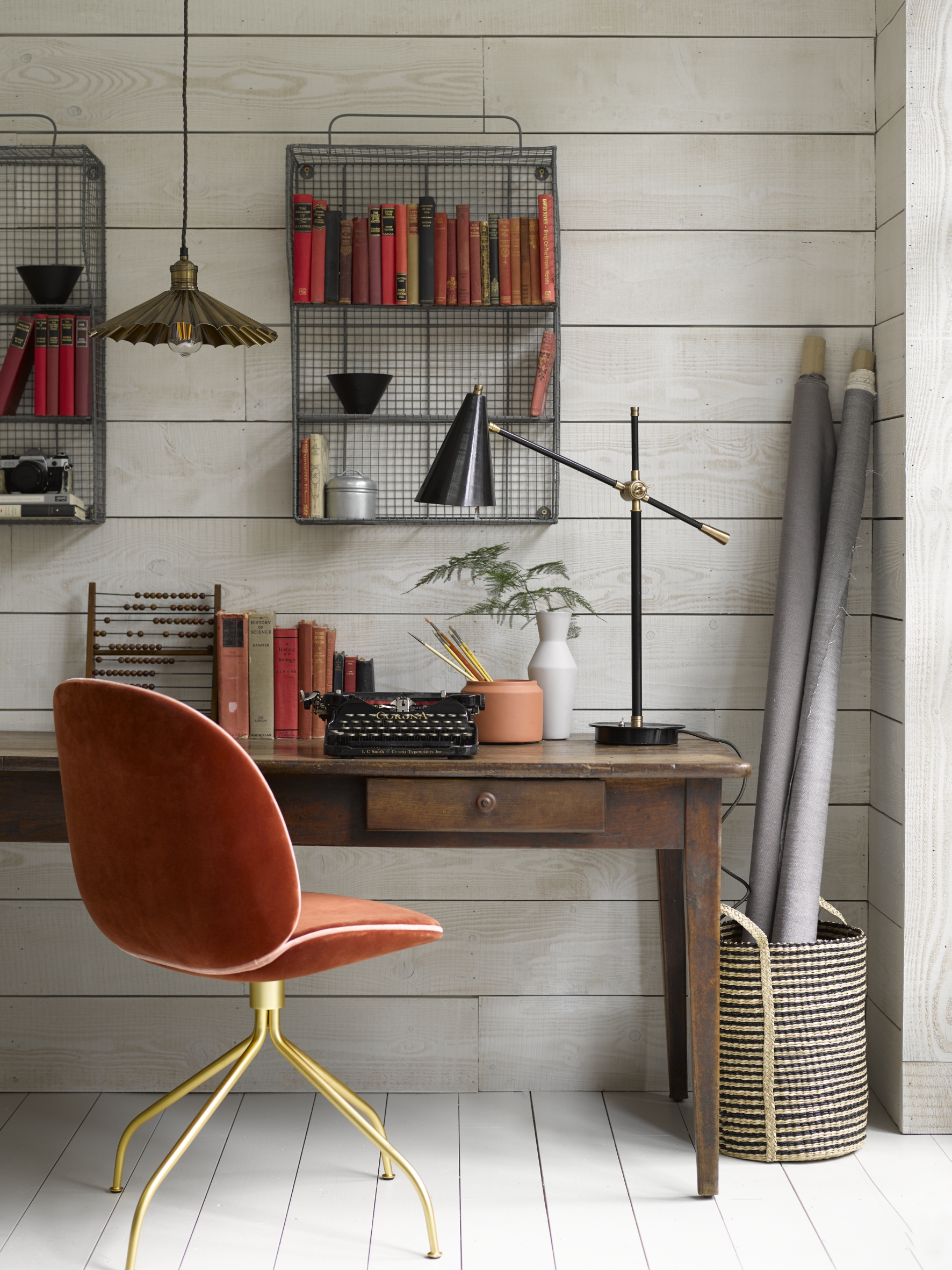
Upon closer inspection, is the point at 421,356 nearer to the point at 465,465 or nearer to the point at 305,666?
the point at 465,465

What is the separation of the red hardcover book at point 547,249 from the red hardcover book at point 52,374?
1.06m

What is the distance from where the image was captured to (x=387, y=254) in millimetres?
2338

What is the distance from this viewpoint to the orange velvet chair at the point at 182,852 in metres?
1.57

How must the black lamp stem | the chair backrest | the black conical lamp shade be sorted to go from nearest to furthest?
1. the chair backrest
2. the black conical lamp shade
3. the black lamp stem

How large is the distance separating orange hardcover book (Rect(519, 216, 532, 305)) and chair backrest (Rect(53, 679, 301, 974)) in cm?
126

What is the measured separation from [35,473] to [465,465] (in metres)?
0.97

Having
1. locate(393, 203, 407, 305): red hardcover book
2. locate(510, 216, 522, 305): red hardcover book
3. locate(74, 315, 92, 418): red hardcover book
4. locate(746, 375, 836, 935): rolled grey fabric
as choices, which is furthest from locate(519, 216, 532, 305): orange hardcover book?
locate(74, 315, 92, 418): red hardcover book

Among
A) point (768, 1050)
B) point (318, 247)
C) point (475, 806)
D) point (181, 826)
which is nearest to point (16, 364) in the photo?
point (318, 247)

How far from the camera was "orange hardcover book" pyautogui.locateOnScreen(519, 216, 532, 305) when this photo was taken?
92.4 inches

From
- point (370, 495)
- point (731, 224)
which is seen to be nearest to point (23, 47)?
point (370, 495)

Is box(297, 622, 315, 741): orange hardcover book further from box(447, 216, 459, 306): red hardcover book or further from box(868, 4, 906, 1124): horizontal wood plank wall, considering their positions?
box(868, 4, 906, 1124): horizontal wood plank wall

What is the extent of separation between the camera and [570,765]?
1888mm

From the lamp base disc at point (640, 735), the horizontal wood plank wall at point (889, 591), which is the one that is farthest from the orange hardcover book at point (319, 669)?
the horizontal wood plank wall at point (889, 591)

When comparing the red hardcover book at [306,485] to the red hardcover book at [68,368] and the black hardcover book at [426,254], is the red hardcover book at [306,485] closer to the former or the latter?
the black hardcover book at [426,254]
